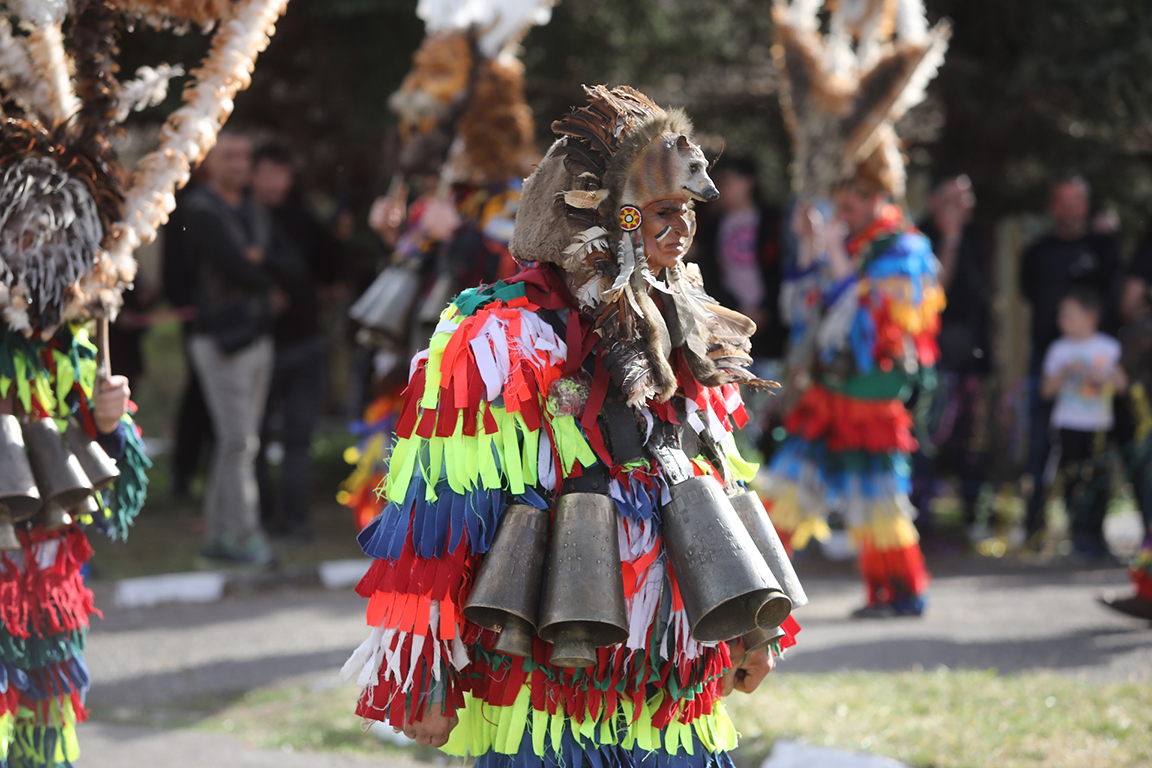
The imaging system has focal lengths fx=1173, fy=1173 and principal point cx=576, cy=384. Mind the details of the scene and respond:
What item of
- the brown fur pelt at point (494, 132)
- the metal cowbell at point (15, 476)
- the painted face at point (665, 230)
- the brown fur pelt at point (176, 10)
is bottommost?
the metal cowbell at point (15, 476)

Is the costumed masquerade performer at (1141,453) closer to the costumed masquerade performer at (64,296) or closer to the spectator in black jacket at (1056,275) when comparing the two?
the spectator in black jacket at (1056,275)

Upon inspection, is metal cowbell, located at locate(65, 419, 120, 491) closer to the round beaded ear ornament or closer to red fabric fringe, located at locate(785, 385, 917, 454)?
the round beaded ear ornament

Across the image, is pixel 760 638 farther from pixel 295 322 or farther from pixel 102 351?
pixel 295 322

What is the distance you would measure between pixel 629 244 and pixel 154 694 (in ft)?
11.3

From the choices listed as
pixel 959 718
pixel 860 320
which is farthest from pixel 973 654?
pixel 860 320

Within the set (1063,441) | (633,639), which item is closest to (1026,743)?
(633,639)

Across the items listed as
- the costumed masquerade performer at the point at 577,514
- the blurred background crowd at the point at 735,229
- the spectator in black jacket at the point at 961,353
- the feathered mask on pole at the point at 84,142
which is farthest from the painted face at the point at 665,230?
the spectator in black jacket at the point at 961,353

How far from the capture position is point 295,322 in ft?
25.3

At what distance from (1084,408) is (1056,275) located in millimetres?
1065

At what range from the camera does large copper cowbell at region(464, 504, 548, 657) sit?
2.28m

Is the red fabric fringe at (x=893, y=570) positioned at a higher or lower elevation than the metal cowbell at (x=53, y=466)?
lower

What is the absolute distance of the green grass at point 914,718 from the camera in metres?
3.81

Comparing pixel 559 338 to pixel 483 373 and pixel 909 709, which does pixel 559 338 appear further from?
pixel 909 709

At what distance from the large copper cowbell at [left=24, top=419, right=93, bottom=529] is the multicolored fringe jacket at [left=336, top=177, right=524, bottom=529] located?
226 cm
